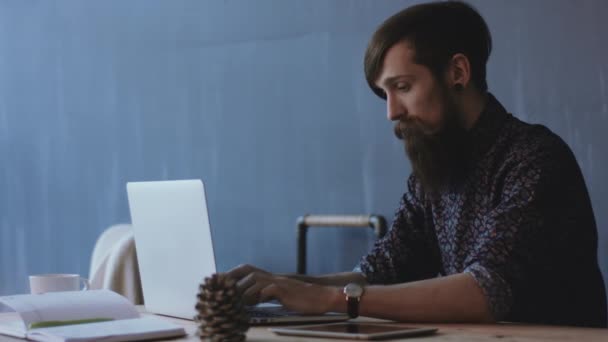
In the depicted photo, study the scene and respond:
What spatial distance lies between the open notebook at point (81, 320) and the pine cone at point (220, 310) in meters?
0.18

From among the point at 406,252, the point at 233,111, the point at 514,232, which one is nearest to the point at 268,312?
the point at 514,232

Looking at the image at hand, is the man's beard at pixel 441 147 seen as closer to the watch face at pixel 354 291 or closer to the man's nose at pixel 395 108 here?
the man's nose at pixel 395 108

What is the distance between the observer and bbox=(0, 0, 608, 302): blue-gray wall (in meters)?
2.46

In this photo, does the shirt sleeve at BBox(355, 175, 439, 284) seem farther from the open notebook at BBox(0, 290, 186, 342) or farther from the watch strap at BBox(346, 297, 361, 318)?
the open notebook at BBox(0, 290, 186, 342)

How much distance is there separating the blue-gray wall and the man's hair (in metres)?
0.48

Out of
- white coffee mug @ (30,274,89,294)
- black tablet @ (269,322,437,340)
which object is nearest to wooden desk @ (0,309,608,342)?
black tablet @ (269,322,437,340)

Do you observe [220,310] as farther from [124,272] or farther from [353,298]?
[124,272]

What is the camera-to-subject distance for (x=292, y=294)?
163 cm

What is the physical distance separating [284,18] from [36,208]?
154 cm

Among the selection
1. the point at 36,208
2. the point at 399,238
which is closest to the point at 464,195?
the point at 399,238

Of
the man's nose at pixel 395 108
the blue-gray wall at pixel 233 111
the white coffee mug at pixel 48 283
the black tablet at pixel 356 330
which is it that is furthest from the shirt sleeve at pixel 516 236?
the white coffee mug at pixel 48 283

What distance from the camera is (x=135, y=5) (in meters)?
3.53

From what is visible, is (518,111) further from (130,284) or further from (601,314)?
(130,284)

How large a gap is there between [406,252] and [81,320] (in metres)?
0.86
